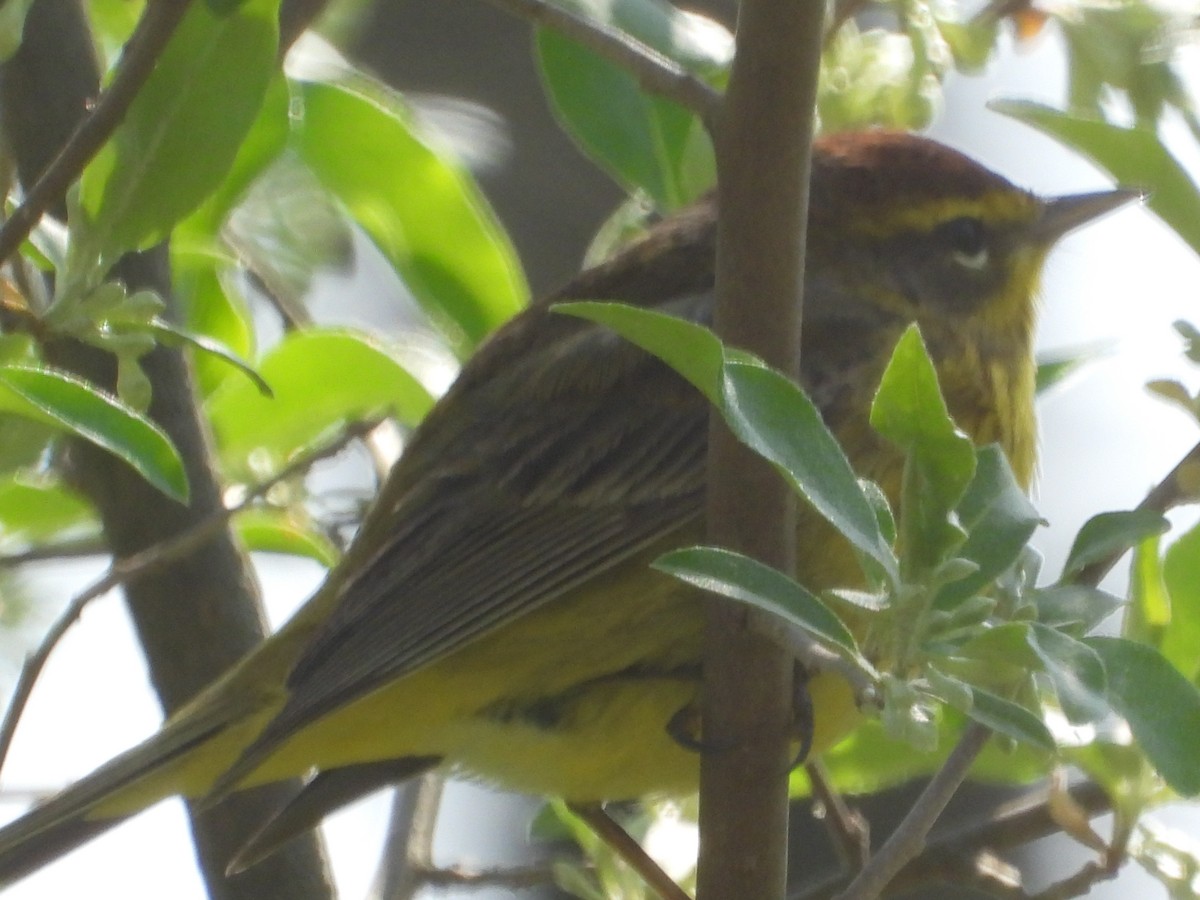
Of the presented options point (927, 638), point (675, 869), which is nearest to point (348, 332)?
point (675, 869)

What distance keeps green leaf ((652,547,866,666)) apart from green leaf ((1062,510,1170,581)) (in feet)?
1.10

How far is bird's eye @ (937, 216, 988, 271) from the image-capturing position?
12.5ft

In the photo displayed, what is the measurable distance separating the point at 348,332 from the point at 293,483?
0.41 m

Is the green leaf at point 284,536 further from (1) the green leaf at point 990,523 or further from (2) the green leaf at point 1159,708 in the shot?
(2) the green leaf at point 1159,708

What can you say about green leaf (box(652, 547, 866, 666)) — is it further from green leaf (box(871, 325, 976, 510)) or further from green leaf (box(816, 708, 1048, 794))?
green leaf (box(816, 708, 1048, 794))

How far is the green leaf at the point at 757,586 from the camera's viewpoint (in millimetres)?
1705

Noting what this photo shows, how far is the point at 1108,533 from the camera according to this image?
6.33ft

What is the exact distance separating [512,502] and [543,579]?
0.33 meters

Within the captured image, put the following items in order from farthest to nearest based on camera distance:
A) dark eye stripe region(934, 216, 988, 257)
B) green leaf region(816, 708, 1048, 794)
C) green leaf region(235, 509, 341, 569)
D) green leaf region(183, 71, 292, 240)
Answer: dark eye stripe region(934, 216, 988, 257), green leaf region(235, 509, 341, 569), green leaf region(816, 708, 1048, 794), green leaf region(183, 71, 292, 240)

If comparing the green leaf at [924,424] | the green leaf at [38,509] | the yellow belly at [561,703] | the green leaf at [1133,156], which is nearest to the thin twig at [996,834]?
the yellow belly at [561,703]

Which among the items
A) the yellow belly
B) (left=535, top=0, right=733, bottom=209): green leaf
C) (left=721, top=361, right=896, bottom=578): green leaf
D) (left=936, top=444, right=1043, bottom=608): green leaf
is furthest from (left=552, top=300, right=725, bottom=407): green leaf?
(left=535, top=0, right=733, bottom=209): green leaf

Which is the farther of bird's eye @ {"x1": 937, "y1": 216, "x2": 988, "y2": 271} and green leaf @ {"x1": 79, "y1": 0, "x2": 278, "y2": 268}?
bird's eye @ {"x1": 937, "y1": 216, "x2": 988, "y2": 271}

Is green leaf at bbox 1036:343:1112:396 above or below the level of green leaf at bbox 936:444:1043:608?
above

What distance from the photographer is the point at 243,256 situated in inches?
139
